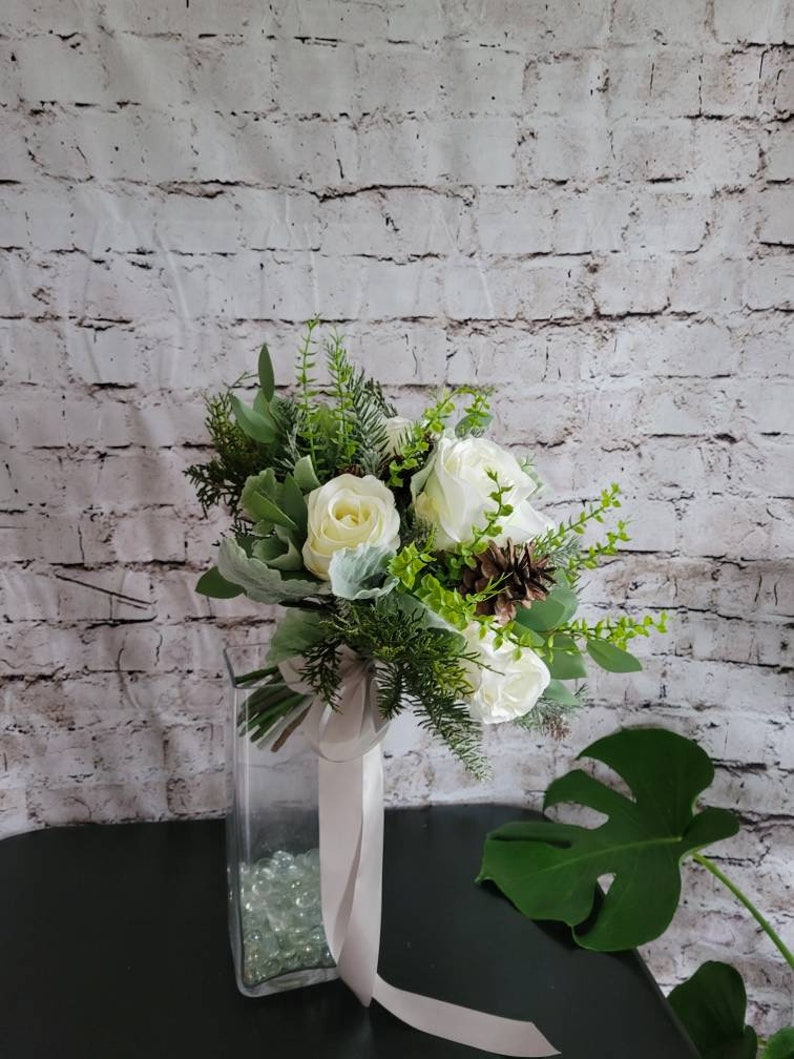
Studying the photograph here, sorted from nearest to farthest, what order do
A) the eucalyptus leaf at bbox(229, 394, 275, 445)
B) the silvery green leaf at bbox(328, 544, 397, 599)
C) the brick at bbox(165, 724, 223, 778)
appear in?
the silvery green leaf at bbox(328, 544, 397, 599)
the eucalyptus leaf at bbox(229, 394, 275, 445)
the brick at bbox(165, 724, 223, 778)

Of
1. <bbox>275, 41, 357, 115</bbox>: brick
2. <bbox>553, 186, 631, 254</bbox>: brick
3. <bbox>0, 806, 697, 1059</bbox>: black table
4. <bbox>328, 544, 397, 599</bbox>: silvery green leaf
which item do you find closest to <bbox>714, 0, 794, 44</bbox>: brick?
<bbox>553, 186, 631, 254</bbox>: brick

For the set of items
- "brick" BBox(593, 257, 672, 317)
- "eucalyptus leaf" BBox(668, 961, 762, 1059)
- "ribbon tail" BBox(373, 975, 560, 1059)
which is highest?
"brick" BBox(593, 257, 672, 317)

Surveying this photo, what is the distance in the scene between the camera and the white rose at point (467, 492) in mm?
714

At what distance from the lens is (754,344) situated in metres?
1.07

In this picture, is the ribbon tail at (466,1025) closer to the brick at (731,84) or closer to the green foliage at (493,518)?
the green foliage at (493,518)

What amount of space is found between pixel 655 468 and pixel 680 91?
453 millimetres

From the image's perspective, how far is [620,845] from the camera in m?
1.03

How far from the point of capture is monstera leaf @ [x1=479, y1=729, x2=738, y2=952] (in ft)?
3.15

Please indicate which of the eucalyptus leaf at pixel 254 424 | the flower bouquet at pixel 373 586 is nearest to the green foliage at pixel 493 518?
the flower bouquet at pixel 373 586

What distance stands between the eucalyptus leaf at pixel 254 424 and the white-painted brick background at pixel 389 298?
0.29 meters

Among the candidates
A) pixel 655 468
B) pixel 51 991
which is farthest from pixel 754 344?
pixel 51 991

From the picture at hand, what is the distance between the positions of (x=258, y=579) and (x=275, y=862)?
343 millimetres

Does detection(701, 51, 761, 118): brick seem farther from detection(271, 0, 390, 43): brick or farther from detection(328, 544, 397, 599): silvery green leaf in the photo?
detection(328, 544, 397, 599): silvery green leaf

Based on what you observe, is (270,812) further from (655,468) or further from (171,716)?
(655,468)
